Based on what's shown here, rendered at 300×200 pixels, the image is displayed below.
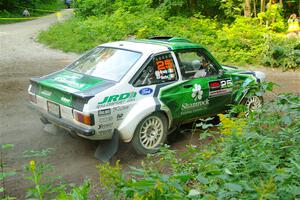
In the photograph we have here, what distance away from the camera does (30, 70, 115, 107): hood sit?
5695 mm

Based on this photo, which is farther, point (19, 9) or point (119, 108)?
point (19, 9)

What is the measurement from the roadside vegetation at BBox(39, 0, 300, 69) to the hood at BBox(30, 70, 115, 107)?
861 centimetres

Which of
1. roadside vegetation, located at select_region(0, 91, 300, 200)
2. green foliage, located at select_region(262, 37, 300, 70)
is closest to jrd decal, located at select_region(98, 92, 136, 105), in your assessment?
roadside vegetation, located at select_region(0, 91, 300, 200)

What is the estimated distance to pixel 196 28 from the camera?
1709 cm

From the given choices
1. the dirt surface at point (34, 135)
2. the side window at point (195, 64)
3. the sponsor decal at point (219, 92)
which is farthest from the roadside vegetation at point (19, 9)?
the sponsor decal at point (219, 92)

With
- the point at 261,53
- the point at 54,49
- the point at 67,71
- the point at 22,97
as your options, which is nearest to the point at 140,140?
the point at 67,71

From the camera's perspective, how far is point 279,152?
3.61m

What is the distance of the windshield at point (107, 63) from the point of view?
6.29 meters

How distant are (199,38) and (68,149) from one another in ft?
34.7

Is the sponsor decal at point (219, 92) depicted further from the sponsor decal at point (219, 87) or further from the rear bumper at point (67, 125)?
the rear bumper at point (67, 125)

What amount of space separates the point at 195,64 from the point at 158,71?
860 millimetres

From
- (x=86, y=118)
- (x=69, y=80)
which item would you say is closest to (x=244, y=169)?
(x=86, y=118)

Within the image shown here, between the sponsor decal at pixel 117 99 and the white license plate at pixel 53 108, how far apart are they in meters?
0.78

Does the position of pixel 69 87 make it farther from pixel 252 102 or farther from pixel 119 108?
pixel 252 102
